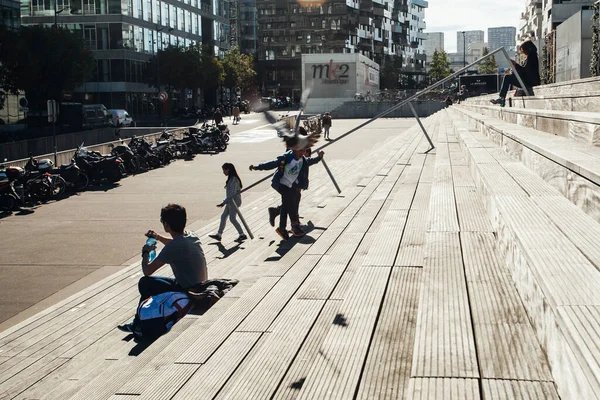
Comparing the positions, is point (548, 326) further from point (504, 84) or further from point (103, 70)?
point (103, 70)

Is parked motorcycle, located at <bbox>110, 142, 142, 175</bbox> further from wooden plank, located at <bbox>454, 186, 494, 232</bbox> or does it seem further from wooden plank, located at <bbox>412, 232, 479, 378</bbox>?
wooden plank, located at <bbox>412, 232, 479, 378</bbox>

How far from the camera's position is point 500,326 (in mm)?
2834

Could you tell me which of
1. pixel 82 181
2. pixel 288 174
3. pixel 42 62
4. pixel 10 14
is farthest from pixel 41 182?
pixel 42 62

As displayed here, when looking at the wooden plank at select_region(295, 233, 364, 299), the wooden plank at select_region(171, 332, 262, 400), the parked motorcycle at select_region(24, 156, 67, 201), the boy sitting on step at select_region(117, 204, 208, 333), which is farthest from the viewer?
the parked motorcycle at select_region(24, 156, 67, 201)

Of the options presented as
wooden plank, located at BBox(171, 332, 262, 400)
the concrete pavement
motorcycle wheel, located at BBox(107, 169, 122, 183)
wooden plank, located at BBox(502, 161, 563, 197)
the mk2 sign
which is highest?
the mk2 sign

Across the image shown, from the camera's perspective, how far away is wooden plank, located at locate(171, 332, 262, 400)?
9.32 ft

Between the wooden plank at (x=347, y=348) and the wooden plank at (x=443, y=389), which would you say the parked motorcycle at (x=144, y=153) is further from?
the wooden plank at (x=443, y=389)

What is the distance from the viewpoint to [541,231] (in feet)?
9.13

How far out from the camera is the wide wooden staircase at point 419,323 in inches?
89.9

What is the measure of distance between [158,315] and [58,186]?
13.9 meters

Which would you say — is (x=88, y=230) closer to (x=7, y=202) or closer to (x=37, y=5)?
(x=7, y=202)

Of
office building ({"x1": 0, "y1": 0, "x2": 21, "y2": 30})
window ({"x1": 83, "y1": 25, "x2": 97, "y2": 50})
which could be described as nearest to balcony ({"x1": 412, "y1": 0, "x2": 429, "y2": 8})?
window ({"x1": 83, "y1": 25, "x2": 97, "y2": 50})

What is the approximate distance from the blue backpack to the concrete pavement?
97.7 inches

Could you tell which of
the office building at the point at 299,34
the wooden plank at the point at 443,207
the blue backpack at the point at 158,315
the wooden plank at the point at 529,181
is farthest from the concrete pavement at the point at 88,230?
the office building at the point at 299,34
